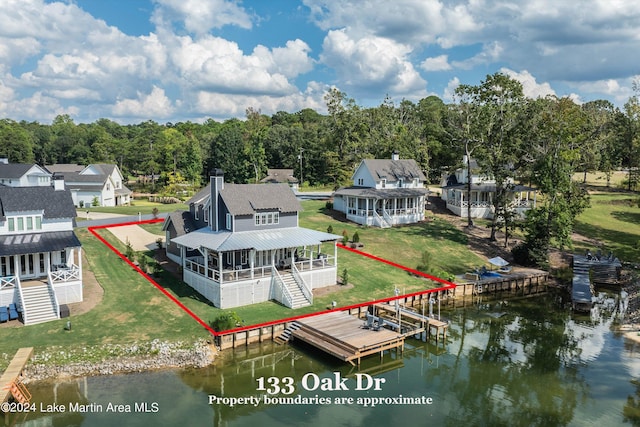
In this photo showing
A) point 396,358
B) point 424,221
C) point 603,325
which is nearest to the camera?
point 396,358

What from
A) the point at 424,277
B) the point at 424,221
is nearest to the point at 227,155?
the point at 424,221

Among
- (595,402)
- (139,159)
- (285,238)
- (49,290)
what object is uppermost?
(139,159)

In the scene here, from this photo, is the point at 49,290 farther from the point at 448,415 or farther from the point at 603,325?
the point at 603,325

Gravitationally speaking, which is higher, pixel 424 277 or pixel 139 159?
pixel 139 159

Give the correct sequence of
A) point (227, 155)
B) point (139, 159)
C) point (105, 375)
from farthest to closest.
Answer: point (139, 159) → point (227, 155) → point (105, 375)

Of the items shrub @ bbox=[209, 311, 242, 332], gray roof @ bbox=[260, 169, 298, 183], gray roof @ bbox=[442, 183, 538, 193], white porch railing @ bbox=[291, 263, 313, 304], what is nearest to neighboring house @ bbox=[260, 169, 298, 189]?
gray roof @ bbox=[260, 169, 298, 183]

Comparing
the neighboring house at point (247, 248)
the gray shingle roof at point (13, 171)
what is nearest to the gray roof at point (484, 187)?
the neighboring house at point (247, 248)

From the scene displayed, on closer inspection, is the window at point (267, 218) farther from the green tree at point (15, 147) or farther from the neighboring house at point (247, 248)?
the green tree at point (15, 147)
